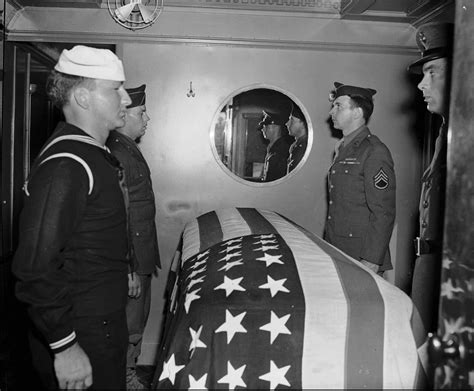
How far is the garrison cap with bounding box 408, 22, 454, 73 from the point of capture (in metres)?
2.51

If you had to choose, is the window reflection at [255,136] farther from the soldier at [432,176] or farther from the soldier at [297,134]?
the soldier at [432,176]

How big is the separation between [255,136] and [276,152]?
0.81 ft

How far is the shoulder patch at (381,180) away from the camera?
12.0 ft

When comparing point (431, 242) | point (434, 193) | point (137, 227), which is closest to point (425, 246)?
point (431, 242)

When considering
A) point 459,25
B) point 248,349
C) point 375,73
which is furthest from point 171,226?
point 459,25

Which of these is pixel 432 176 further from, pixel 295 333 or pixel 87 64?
pixel 87 64

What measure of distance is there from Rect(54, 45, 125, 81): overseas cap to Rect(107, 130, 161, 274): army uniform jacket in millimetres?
1659

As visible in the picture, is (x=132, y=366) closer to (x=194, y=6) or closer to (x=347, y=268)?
(x=347, y=268)

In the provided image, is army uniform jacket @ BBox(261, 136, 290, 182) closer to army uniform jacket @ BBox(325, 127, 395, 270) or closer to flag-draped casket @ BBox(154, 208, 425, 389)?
army uniform jacket @ BBox(325, 127, 395, 270)

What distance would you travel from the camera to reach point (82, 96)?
212cm

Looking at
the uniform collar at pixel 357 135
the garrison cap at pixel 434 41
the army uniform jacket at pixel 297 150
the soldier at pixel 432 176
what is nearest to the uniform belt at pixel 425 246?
the soldier at pixel 432 176

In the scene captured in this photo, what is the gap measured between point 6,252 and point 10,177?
679 millimetres

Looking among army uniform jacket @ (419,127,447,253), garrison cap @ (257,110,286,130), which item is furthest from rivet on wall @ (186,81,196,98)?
army uniform jacket @ (419,127,447,253)

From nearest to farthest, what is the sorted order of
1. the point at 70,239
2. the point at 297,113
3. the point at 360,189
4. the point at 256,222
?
the point at 70,239 < the point at 256,222 < the point at 360,189 < the point at 297,113
